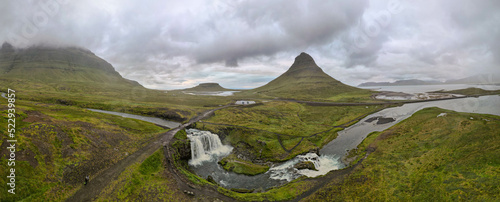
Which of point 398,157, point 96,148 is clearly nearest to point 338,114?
point 398,157

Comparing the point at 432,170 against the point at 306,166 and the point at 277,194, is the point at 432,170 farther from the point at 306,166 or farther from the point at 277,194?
the point at 277,194

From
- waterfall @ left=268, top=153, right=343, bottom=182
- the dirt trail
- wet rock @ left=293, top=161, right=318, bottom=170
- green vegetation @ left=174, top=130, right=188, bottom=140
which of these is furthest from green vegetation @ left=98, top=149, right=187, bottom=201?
wet rock @ left=293, top=161, right=318, bottom=170

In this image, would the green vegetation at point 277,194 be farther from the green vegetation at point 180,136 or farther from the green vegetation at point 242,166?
the green vegetation at point 180,136

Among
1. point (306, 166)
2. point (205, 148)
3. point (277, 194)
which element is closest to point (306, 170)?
point (306, 166)

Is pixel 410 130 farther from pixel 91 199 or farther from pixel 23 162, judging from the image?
pixel 23 162

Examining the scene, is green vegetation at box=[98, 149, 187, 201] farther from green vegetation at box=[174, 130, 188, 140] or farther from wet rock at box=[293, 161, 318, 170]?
wet rock at box=[293, 161, 318, 170]

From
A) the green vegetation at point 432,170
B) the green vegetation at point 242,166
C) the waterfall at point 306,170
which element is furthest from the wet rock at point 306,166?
the green vegetation at point 432,170
